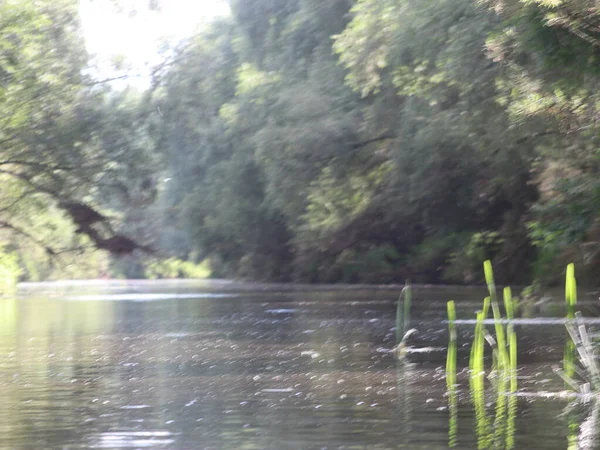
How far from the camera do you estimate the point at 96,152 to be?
35.4 m

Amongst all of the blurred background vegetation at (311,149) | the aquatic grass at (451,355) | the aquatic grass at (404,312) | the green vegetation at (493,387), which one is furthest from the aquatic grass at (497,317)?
the blurred background vegetation at (311,149)

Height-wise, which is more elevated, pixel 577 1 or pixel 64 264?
pixel 577 1

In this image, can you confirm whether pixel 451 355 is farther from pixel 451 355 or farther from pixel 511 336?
pixel 511 336

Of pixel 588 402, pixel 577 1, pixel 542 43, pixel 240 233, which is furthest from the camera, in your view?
pixel 240 233

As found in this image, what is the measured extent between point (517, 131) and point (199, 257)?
1138 inches

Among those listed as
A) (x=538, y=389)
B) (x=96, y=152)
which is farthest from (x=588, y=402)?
(x=96, y=152)

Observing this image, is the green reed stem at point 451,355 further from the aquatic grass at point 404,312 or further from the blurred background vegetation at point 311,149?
the blurred background vegetation at point 311,149

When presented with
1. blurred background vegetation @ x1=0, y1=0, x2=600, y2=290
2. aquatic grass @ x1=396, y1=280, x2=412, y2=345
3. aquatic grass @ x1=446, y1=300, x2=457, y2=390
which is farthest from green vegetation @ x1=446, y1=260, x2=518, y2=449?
blurred background vegetation @ x1=0, y1=0, x2=600, y2=290

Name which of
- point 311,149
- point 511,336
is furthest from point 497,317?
point 311,149

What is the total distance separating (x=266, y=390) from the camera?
40.1ft

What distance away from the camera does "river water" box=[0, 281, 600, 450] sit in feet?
30.4

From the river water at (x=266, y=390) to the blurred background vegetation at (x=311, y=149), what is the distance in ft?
18.3

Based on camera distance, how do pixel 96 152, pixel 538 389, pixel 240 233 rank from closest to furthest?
pixel 538 389, pixel 96 152, pixel 240 233

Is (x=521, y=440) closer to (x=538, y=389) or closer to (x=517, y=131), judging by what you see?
(x=538, y=389)
